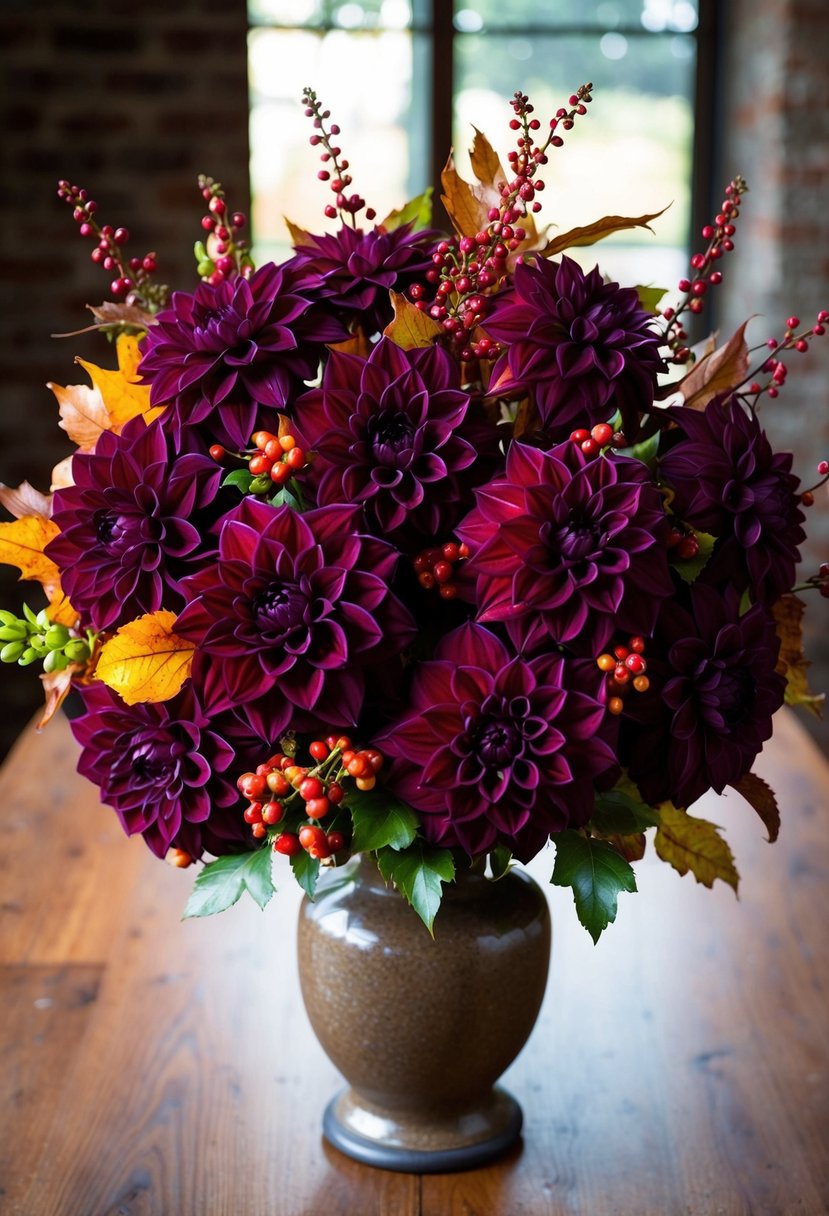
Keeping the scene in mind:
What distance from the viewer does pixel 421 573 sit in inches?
27.1

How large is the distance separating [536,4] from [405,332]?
8.24ft

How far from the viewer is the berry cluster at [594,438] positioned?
0.67m

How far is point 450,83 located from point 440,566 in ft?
8.33

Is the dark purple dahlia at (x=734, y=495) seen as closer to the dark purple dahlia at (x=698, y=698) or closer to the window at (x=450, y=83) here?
the dark purple dahlia at (x=698, y=698)

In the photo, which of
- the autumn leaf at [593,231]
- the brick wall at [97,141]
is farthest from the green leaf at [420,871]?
the brick wall at [97,141]

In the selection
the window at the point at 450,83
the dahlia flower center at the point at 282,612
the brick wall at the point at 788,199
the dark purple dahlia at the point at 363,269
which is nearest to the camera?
the dahlia flower center at the point at 282,612

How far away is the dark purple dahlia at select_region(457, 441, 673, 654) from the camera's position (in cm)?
65

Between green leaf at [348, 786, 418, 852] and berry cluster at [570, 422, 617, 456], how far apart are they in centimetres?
21

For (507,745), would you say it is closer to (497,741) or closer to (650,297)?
(497,741)

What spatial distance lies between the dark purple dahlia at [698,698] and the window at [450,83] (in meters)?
2.39

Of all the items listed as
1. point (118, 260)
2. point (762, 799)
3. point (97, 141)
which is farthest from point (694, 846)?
point (97, 141)

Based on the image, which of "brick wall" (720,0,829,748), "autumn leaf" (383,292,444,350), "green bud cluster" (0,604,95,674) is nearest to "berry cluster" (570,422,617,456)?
"autumn leaf" (383,292,444,350)

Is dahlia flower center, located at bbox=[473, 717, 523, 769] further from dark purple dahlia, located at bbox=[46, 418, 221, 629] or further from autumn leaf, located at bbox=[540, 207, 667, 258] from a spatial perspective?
autumn leaf, located at bbox=[540, 207, 667, 258]

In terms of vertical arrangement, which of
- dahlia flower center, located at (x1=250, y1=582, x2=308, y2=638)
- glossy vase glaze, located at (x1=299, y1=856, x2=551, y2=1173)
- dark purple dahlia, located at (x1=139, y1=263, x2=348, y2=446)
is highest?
dark purple dahlia, located at (x1=139, y1=263, x2=348, y2=446)
